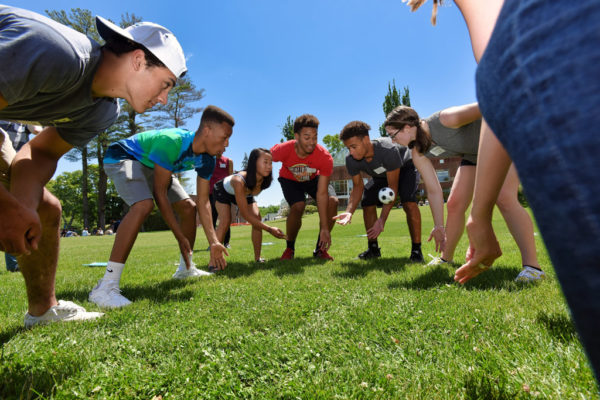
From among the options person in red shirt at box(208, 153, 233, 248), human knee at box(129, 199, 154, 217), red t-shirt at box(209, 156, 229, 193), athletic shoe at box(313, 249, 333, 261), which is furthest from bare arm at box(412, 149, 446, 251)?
red t-shirt at box(209, 156, 229, 193)

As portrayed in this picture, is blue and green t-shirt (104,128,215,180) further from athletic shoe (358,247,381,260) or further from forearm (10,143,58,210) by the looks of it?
athletic shoe (358,247,381,260)

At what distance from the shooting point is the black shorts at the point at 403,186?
6246 mm

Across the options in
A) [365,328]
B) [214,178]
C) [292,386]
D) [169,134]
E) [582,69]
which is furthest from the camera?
[214,178]

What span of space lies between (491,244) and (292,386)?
1.13m

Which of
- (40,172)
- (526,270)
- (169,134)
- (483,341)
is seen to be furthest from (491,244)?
(169,134)

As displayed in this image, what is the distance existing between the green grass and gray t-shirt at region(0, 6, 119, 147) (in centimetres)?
137

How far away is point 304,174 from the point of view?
657 centimetres

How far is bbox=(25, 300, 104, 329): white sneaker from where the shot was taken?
261cm

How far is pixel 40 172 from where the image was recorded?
2.47 meters

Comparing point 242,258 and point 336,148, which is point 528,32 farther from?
point 336,148

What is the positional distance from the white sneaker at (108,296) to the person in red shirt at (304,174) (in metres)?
3.25

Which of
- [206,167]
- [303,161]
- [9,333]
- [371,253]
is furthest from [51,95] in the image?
[371,253]

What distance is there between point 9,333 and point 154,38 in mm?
2360

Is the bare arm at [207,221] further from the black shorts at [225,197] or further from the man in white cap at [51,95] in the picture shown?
the man in white cap at [51,95]
